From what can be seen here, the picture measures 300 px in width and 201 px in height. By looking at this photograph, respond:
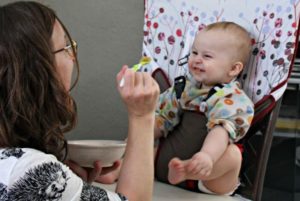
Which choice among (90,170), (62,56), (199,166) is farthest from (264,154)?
(62,56)

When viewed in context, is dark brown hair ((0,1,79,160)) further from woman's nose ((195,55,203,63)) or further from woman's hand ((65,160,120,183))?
woman's nose ((195,55,203,63))

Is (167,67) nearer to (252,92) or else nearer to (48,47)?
(252,92)

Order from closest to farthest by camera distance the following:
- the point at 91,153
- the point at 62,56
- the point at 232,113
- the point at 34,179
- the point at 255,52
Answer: the point at 34,179 < the point at 62,56 < the point at 91,153 < the point at 232,113 < the point at 255,52

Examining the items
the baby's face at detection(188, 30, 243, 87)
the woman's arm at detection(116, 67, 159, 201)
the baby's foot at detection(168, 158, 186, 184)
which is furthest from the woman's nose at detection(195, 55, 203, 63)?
the woman's arm at detection(116, 67, 159, 201)

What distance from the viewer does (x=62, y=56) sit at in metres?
0.76

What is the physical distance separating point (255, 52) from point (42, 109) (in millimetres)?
716

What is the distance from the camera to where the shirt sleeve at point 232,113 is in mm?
1141

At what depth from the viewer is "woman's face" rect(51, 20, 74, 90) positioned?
2.47 feet

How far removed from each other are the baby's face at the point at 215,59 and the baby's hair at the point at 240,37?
0.04ft

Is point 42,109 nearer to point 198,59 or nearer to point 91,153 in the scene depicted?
point 91,153

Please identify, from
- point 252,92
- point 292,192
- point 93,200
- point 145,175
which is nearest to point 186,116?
point 252,92

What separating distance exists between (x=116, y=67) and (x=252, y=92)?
68 centimetres

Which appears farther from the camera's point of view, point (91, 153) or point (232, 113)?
point (232, 113)

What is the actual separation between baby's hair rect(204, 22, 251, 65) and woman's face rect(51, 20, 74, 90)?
1.88 feet
